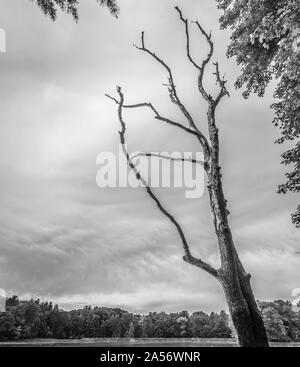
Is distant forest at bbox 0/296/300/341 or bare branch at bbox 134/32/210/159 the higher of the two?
bare branch at bbox 134/32/210/159

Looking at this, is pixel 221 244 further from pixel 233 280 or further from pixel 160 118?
pixel 160 118

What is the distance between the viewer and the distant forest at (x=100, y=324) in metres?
101

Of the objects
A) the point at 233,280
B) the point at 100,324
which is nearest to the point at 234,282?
the point at 233,280

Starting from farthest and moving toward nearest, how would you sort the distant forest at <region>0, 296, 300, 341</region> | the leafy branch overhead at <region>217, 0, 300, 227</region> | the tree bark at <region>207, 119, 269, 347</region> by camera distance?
1. the distant forest at <region>0, 296, 300, 341</region>
2. the leafy branch overhead at <region>217, 0, 300, 227</region>
3. the tree bark at <region>207, 119, 269, 347</region>

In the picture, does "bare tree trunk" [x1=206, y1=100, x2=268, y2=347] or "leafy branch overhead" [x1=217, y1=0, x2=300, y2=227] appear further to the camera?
"leafy branch overhead" [x1=217, y1=0, x2=300, y2=227]

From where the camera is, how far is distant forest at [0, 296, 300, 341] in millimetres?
100562

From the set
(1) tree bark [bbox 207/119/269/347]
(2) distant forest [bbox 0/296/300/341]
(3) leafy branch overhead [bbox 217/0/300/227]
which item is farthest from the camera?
(2) distant forest [bbox 0/296/300/341]

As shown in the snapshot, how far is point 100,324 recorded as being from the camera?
445 ft

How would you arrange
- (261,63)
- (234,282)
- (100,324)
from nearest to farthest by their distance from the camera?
(234,282) → (261,63) → (100,324)

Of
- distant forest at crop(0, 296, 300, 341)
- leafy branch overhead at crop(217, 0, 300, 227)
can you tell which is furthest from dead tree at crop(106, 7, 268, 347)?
distant forest at crop(0, 296, 300, 341)

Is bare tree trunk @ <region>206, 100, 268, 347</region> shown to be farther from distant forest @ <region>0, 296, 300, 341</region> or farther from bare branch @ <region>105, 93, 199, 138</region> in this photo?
distant forest @ <region>0, 296, 300, 341</region>

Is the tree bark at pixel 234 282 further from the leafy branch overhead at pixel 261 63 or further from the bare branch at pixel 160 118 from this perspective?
the leafy branch overhead at pixel 261 63

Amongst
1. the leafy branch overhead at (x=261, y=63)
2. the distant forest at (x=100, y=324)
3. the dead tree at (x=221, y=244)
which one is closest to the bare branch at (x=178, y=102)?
the dead tree at (x=221, y=244)
